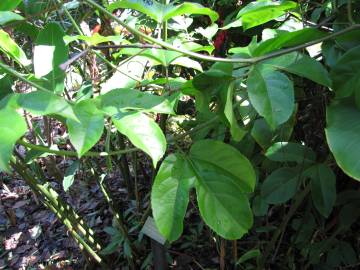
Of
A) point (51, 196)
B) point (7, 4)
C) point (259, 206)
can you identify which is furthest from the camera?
point (51, 196)

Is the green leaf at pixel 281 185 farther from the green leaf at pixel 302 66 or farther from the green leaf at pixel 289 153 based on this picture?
the green leaf at pixel 302 66

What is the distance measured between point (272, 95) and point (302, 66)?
0.10 meters

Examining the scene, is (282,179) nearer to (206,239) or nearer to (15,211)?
(206,239)

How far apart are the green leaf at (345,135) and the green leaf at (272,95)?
78 mm

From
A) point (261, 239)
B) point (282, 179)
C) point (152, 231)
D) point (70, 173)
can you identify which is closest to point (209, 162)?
point (282, 179)

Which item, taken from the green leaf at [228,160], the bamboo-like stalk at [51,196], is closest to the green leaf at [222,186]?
the green leaf at [228,160]

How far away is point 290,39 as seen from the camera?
2.61 feet

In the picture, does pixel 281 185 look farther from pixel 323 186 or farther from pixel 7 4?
pixel 7 4

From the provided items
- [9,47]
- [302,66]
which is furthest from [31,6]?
[302,66]

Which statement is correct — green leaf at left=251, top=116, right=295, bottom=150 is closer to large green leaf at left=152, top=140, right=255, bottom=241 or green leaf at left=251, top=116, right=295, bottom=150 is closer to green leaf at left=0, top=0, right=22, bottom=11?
large green leaf at left=152, top=140, right=255, bottom=241

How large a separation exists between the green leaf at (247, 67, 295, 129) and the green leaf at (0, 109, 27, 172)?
38 centimetres

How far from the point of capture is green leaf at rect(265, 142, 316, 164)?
3.48 feet

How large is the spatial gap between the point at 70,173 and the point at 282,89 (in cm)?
82

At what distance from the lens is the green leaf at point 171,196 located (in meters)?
0.81
